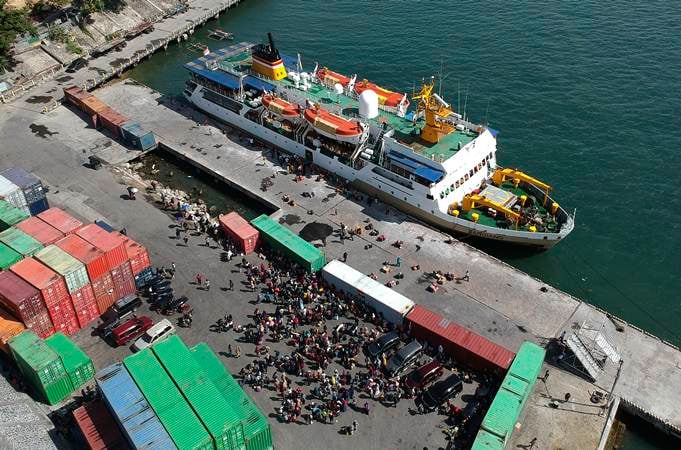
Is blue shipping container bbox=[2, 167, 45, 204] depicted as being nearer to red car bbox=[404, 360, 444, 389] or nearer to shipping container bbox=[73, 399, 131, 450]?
shipping container bbox=[73, 399, 131, 450]

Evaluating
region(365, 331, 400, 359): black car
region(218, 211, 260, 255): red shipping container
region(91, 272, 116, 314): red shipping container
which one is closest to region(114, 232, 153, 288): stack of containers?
region(91, 272, 116, 314): red shipping container

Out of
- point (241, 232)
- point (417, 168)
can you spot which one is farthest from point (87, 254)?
point (417, 168)

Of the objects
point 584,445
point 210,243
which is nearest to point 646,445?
point 584,445

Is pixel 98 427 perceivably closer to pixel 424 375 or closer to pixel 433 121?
pixel 424 375

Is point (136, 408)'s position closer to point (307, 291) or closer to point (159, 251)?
point (307, 291)

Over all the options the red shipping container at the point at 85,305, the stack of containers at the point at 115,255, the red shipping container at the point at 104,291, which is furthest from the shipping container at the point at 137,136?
the red shipping container at the point at 85,305

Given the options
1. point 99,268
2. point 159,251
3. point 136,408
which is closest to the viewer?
point 136,408

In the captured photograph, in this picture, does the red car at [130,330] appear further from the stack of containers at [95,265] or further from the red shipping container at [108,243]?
the red shipping container at [108,243]
